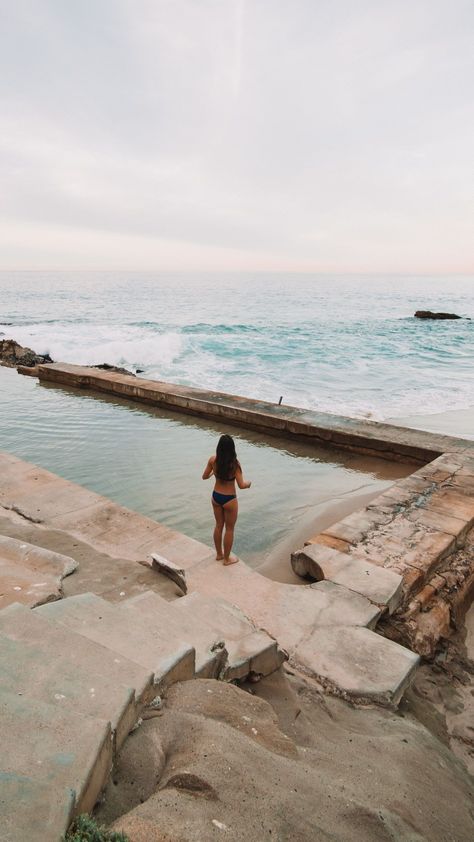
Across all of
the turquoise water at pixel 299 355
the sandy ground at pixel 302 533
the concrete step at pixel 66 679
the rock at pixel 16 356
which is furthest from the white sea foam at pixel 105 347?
the concrete step at pixel 66 679

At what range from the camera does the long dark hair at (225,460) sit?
4203 millimetres

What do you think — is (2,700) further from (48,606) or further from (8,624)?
(48,606)

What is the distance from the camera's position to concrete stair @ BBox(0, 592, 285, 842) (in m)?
1.31

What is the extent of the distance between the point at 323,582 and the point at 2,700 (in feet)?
9.51

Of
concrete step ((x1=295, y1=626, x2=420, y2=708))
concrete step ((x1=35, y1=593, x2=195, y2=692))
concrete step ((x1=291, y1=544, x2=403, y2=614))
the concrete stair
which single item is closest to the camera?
the concrete stair

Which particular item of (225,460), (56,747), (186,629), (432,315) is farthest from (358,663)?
(432,315)

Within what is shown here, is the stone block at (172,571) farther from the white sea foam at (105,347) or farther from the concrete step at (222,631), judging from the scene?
the white sea foam at (105,347)

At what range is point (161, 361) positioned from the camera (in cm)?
2070

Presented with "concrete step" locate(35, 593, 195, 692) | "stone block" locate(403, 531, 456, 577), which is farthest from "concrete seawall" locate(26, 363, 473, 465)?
"concrete step" locate(35, 593, 195, 692)

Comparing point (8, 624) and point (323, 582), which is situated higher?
point (8, 624)

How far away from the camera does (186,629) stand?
275 centimetres

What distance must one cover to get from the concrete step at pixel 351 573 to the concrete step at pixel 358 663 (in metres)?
0.47

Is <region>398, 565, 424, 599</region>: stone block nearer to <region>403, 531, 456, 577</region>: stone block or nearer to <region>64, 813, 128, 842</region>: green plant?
<region>403, 531, 456, 577</region>: stone block

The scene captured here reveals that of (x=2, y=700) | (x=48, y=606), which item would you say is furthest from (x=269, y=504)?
(x=2, y=700)
